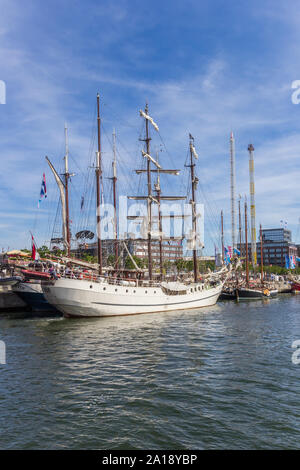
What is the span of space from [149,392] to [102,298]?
24605mm

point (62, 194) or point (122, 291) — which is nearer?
point (122, 291)

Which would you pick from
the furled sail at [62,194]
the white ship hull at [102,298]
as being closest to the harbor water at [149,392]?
the white ship hull at [102,298]

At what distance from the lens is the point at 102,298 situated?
3847 centimetres

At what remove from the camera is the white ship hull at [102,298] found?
121 feet

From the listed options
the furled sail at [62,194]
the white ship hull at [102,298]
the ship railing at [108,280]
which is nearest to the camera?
the white ship hull at [102,298]

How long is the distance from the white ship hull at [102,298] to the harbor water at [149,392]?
32.4 ft

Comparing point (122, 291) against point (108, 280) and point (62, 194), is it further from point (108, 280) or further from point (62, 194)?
point (62, 194)

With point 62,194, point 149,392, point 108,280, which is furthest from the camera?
point 62,194

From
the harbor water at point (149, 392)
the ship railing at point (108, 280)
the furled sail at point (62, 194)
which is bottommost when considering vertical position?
the harbor water at point (149, 392)

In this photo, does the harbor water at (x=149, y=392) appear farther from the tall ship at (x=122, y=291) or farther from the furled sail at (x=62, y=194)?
the furled sail at (x=62, y=194)

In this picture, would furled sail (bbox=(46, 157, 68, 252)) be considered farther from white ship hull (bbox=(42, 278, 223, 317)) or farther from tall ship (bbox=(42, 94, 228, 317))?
white ship hull (bbox=(42, 278, 223, 317))

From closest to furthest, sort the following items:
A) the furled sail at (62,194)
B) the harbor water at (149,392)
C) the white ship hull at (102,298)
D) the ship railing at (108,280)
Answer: the harbor water at (149,392) → the white ship hull at (102,298) → the ship railing at (108,280) → the furled sail at (62,194)

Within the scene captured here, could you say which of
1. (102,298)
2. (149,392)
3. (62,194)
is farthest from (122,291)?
(149,392)
